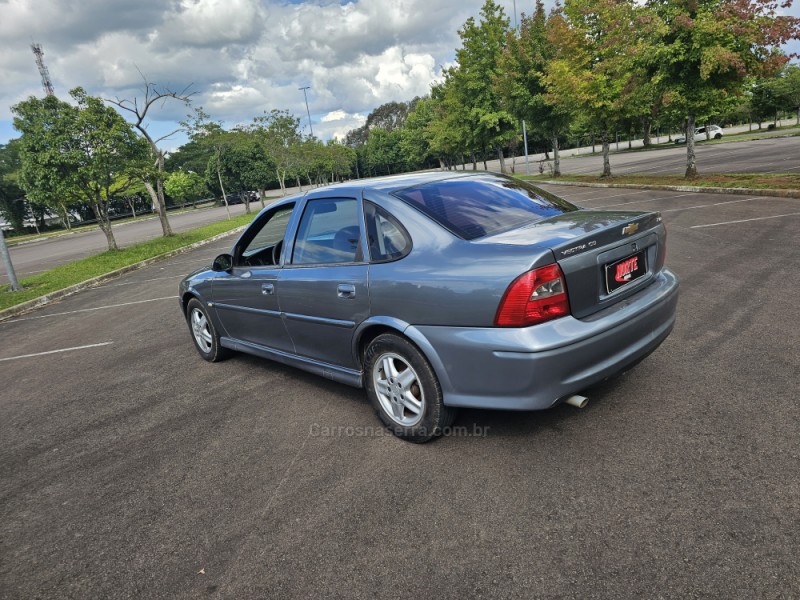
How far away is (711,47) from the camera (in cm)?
1356

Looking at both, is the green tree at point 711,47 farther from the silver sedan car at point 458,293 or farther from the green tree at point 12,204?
the green tree at point 12,204

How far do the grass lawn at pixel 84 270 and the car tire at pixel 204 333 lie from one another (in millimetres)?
7538

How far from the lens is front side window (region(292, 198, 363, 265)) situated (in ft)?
11.5

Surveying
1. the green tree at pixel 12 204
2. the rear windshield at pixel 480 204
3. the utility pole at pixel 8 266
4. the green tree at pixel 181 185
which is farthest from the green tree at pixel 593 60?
the green tree at pixel 12 204

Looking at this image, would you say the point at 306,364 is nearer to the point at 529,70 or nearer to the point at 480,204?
the point at 480,204

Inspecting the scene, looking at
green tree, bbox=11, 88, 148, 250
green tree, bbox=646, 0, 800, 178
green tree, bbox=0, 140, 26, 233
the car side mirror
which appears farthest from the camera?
green tree, bbox=0, 140, 26, 233

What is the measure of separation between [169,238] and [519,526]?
2163 cm

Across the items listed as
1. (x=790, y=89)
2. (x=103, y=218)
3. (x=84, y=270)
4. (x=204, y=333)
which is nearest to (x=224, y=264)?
(x=204, y=333)

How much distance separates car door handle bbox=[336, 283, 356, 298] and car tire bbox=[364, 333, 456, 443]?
0.36m

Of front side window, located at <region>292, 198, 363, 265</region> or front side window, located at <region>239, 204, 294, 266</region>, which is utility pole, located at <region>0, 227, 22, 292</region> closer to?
front side window, located at <region>239, 204, 294, 266</region>

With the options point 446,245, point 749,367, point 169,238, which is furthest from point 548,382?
point 169,238

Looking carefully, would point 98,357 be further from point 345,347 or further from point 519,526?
point 519,526

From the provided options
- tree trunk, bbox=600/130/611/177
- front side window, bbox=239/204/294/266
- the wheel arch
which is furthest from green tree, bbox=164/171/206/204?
the wheel arch

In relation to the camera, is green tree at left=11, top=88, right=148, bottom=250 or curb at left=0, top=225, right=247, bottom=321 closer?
curb at left=0, top=225, right=247, bottom=321
